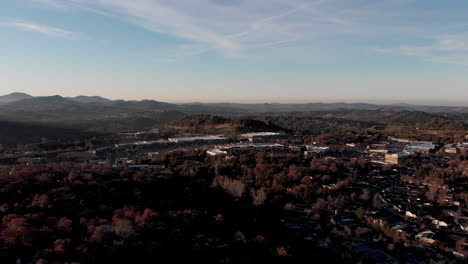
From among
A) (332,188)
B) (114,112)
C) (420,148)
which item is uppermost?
→ (114,112)

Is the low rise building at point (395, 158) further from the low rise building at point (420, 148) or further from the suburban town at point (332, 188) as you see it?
the low rise building at point (420, 148)

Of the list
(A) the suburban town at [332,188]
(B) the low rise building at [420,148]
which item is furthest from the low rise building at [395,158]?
(B) the low rise building at [420,148]

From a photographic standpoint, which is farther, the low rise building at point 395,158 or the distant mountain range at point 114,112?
the distant mountain range at point 114,112

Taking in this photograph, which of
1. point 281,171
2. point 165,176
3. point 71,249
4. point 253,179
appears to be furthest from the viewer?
point 281,171

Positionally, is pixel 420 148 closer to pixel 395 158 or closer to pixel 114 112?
pixel 395 158

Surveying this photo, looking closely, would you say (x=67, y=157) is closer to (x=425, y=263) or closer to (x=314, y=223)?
(x=314, y=223)

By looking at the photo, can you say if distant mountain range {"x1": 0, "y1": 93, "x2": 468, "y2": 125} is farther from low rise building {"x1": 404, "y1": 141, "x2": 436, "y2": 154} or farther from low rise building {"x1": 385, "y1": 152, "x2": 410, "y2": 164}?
low rise building {"x1": 404, "y1": 141, "x2": 436, "y2": 154}

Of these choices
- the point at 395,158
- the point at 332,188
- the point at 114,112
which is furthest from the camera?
the point at 114,112

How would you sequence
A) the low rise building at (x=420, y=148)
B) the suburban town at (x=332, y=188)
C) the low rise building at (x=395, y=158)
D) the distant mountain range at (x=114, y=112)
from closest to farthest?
the suburban town at (x=332, y=188) → the low rise building at (x=395, y=158) → the low rise building at (x=420, y=148) → the distant mountain range at (x=114, y=112)

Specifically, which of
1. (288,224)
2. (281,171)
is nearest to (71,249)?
(288,224)

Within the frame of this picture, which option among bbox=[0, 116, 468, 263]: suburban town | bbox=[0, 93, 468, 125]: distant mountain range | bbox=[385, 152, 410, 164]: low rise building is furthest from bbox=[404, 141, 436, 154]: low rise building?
bbox=[0, 93, 468, 125]: distant mountain range

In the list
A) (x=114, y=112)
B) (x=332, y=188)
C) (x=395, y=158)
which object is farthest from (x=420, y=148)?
(x=114, y=112)
